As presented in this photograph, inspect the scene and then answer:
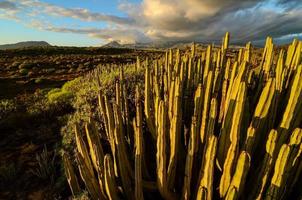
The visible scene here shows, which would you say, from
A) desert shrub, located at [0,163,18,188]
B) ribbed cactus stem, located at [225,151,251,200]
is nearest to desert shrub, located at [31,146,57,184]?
desert shrub, located at [0,163,18,188]

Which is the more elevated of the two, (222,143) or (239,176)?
(222,143)

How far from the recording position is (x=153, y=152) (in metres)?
4.70

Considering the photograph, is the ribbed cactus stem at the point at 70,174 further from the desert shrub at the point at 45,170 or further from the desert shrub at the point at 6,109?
the desert shrub at the point at 6,109

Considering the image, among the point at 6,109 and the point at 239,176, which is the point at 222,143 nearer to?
the point at 239,176

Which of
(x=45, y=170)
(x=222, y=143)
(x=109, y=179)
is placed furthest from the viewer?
(x=45, y=170)

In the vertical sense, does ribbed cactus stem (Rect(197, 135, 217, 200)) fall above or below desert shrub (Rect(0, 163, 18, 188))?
above

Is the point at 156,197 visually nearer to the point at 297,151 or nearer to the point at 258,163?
the point at 258,163

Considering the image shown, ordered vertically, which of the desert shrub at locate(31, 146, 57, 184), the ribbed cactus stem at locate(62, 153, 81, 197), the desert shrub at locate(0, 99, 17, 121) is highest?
the ribbed cactus stem at locate(62, 153, 81, 197)

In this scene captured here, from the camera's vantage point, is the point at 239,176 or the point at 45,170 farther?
the point at 45,170

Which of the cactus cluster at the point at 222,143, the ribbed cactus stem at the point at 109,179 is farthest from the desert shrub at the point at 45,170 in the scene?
the ribbed cactus stem at the point at 109,179

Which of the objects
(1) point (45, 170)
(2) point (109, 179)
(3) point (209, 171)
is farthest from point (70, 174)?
(1) point (45, 170)

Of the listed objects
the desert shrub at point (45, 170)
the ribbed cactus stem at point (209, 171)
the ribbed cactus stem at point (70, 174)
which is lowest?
the desert shrub at point (45, 170)

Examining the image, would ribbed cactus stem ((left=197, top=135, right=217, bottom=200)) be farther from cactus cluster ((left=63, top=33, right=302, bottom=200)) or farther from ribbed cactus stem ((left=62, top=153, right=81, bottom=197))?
ribbed cactus stem ((left=62, top=153, right=81, bottom=197))

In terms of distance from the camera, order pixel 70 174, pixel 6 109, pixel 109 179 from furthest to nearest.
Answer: pixel 6 109 < pixel 70 174 < pixel 109 179
